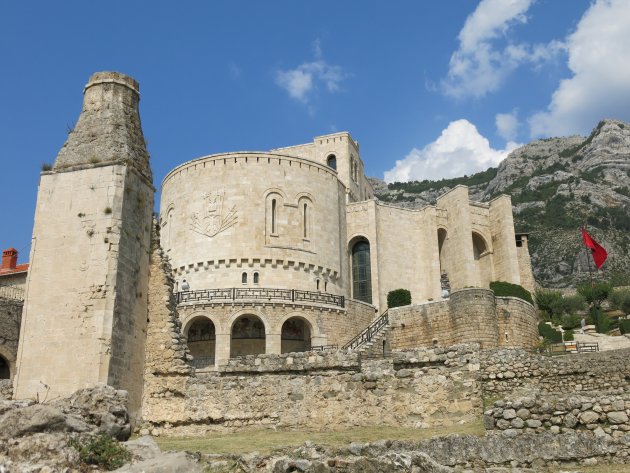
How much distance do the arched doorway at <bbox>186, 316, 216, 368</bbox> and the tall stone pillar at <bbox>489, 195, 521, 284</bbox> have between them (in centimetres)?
2279

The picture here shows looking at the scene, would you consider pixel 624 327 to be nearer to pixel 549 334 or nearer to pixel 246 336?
pixel 549 334

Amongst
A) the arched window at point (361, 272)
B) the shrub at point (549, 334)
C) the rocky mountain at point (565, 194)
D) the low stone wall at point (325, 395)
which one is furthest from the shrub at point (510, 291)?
the rocky mountain at point (565, 194)

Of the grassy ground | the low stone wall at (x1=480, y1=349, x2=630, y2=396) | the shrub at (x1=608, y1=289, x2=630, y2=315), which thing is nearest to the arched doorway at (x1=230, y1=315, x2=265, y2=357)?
the low stone wall at (x1=480, y1=349, x2=630, y2=396)

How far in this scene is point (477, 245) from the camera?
5059cm

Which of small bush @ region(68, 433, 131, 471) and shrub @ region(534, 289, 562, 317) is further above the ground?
shrub @ region(534, 289, 562, 317)

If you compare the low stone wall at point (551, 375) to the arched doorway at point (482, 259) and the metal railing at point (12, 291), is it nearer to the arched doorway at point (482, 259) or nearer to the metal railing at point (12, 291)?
the arched doorway at point (482, 259)

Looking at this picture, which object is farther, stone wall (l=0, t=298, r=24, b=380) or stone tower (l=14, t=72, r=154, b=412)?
stone wall (l=0, t=298, r=24, b=380)

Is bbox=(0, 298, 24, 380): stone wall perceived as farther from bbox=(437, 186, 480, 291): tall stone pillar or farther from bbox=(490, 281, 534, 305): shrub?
bbox=(490, 281, 534, 305): shrub

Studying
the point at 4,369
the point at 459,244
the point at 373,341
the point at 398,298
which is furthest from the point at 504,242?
the point at 4,369

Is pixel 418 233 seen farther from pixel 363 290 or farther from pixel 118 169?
pixel 118 169

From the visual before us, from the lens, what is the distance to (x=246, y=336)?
37.7m

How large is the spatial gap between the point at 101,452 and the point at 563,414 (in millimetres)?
6268

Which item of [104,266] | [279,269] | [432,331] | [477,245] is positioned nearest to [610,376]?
[104,266]

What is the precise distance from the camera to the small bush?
26.2 feet
